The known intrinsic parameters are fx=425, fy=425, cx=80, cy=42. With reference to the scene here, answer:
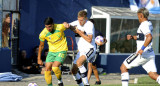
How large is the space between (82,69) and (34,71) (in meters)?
6.63

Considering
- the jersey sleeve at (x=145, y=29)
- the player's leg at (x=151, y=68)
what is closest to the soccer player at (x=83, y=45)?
the jersey sleeve at (x=145, y=29)

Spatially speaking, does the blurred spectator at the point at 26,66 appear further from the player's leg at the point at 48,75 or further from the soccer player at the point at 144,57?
the soccer player at the point at 144,57

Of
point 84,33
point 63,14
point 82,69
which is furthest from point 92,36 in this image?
point 63,14

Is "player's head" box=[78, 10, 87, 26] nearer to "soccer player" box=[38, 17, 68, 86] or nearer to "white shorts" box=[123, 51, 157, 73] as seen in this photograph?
"soccer player" box=[38, 17, 68, 86]

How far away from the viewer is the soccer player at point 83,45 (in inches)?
423

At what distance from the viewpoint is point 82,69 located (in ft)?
35.3

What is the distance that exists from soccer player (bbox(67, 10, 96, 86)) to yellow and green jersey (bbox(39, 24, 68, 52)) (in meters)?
0.42

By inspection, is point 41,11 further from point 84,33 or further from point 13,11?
point 84,33

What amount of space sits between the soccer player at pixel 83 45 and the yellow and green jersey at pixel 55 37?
42 cm

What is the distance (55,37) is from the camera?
36.1ft

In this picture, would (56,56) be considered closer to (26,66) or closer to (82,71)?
(82,71)

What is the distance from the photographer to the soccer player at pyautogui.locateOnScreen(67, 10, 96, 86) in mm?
10742

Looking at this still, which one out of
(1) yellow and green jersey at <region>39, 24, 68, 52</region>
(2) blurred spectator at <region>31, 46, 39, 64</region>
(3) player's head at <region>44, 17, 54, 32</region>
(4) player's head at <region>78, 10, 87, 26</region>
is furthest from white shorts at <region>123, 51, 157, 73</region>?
(2) blurred spectator at <region>31, 46, 39, 64</region>

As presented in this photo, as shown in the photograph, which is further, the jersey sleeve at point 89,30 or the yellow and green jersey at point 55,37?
the yellow and green jersey at point 55,37
